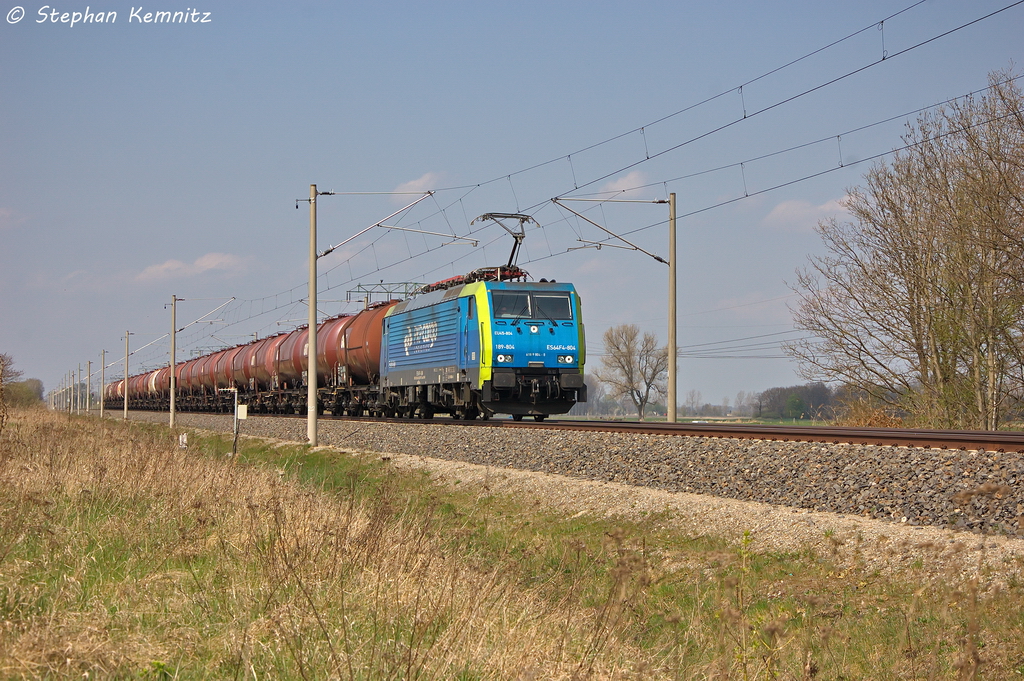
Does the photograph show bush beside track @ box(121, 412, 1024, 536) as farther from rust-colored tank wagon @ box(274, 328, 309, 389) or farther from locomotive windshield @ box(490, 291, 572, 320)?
rust-colored tank wagon @ box(274, 328, 309, 389)

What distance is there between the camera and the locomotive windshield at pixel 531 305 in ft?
74.4

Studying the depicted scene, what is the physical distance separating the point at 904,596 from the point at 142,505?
6.96 metres

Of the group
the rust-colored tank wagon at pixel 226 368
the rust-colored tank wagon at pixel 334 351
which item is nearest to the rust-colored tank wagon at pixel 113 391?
the rust-colored tank wagon at pixel 226 368

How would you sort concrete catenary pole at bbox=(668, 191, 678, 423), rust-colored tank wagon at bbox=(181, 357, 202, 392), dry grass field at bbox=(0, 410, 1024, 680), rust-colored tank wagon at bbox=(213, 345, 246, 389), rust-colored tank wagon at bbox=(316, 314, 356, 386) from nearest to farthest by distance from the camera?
dry grass field at bbox=(0, 410, 1024, 680)
concrete catenary pole at bbox=(668, 191, 678, 423)
rust-colored tank wagon at bbox=(316, 314, 356, 386)
rust-colored tank wagon at bbox=(213, 345, 246, 389)
rust-colored tank wagon at bbox=(181, 357, 202, 392)

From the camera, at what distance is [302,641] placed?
15.9 ft

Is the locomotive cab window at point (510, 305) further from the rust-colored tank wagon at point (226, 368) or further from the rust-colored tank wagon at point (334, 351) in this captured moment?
the rust-colored tank wagon at point (226, 368)

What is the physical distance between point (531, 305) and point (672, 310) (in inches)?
152

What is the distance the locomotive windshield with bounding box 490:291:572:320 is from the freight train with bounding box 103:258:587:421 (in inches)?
1.0

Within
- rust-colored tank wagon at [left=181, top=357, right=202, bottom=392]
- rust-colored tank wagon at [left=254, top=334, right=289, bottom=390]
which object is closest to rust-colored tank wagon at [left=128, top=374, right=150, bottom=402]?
rust-colored tank wagon at [left=181, top=357, right=202, bottom=392]

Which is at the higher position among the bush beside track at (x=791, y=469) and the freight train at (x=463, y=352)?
the freight train at (x=463, y=352)

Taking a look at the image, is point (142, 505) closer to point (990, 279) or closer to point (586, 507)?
point (586, 507)

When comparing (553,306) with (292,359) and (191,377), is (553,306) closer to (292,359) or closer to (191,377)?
(292,359)

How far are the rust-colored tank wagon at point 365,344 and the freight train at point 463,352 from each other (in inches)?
1.5

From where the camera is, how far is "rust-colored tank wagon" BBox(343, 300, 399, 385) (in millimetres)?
31031
